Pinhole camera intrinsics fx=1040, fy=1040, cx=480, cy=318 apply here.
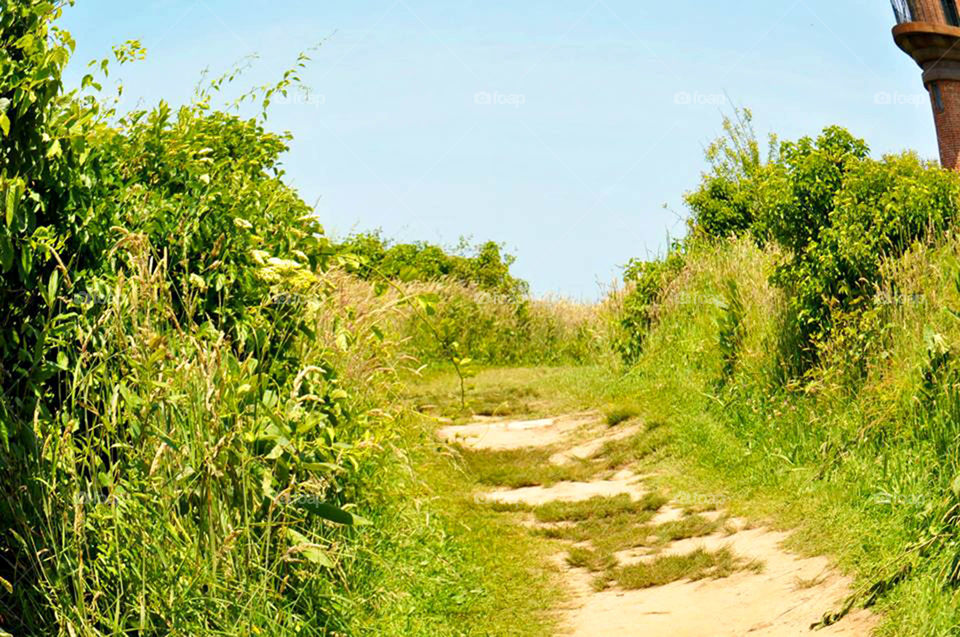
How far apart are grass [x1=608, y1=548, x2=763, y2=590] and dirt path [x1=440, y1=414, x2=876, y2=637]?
16 mm

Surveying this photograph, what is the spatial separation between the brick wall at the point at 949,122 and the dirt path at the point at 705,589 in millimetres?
19313

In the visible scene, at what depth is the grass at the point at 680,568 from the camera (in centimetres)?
653

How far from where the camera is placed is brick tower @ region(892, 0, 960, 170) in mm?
24062

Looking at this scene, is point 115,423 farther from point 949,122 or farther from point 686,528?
point 949,122

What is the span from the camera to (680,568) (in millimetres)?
6695

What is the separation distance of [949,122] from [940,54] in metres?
1.62

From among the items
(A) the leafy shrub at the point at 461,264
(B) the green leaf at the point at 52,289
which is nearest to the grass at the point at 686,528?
(B) the green leaf at the point at 52,289

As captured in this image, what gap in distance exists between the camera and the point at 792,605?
18.3 feet

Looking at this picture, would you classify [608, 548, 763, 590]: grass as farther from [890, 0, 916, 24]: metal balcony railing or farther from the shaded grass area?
[890, 0, 916, 24]: metal balcony railing

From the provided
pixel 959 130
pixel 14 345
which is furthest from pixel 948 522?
pixel 959 130

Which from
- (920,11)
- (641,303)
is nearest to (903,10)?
(920,11)

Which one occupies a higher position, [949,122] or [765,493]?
[949,122]

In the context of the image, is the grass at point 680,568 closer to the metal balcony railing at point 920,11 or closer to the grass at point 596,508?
the grass at point 596,508

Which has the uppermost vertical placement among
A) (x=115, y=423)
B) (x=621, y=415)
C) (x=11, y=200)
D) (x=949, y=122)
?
(x=949, y=122)
